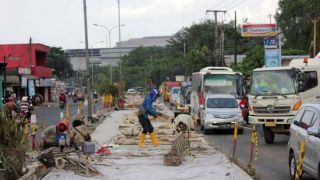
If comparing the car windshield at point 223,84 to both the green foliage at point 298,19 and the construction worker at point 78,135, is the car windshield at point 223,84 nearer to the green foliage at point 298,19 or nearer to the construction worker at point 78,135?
the construction worker at point 78,135

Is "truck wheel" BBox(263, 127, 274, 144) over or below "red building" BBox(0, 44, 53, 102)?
below

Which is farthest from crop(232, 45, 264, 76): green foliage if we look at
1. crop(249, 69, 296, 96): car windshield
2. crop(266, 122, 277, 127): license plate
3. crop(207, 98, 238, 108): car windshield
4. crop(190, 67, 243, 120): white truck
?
crop(266, 122, 277, 127): license plate

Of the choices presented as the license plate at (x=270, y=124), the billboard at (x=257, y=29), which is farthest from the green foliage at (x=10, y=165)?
the billboard at (x=257, y=29)

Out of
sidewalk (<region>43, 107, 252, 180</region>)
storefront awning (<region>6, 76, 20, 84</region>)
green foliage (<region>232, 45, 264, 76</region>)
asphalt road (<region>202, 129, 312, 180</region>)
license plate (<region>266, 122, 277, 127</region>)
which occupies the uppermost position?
green foliage (<region>232, 45, 264, 76</region>)

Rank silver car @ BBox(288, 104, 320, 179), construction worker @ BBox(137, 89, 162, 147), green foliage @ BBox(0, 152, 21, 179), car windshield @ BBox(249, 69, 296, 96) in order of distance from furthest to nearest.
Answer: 1. car windshield @ BBox(249, 69, 296, 96)
2. construction worker @ BBox(137, 89, 162, 147)
3. green foliage @ BBox(0, 152, 21, 179)
4. silver car @ BBox(288, 104, 320, 179)

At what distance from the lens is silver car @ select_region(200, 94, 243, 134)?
87.1ft

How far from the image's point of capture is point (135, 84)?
148 meters

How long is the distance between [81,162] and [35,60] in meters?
67.1

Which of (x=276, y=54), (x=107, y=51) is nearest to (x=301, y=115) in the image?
(x=276, y=54)

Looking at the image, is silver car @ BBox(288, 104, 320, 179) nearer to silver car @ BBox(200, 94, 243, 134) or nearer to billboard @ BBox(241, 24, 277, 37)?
silver car @ BBox(200, 94, 243, 134)

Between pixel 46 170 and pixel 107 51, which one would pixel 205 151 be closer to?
pixel 46 170

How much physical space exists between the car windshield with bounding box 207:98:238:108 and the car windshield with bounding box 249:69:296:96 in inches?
210

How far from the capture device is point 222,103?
28.1m

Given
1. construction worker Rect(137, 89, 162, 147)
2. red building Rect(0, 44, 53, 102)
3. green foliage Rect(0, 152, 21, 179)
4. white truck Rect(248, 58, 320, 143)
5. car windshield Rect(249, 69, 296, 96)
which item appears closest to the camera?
green foliage Rect(0, 152, 21, 179)
